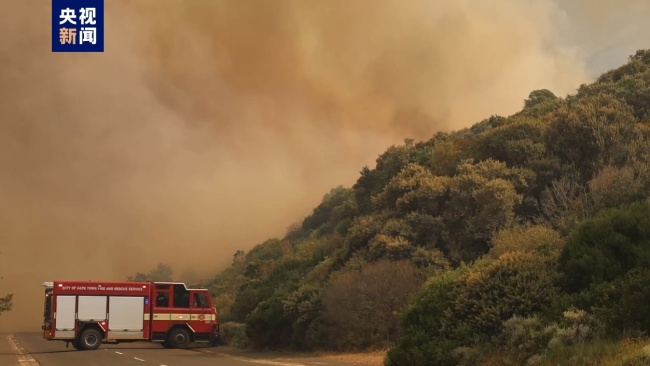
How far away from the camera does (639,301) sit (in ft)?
47.8

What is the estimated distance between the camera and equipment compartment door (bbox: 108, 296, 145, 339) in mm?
34406

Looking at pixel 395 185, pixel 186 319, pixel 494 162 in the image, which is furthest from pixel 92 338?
pixel 494 162

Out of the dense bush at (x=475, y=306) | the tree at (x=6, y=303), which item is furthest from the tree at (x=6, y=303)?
the dense bush at (x=475, y=306)

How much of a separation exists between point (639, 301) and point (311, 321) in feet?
65.6

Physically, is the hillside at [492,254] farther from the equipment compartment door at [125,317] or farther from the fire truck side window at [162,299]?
the equipment compartment door at [125,317]

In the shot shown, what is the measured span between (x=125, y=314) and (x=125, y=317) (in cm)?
15

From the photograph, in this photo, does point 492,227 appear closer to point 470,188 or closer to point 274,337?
point 470,188

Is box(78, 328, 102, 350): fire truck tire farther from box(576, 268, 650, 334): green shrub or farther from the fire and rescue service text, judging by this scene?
box(576, 268, 650, 334): green shrub

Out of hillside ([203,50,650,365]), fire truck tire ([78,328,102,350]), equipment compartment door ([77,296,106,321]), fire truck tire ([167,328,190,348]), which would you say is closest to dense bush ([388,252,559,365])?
hillside ([203,50,650,365])

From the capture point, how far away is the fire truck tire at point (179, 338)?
35.5 metres

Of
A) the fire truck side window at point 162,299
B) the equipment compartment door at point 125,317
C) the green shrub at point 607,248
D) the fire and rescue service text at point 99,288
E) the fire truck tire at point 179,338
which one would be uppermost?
the green shrub at point 607,248

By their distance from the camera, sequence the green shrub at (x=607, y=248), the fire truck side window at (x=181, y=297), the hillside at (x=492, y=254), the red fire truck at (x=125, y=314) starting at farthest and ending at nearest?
1. the fire truck side window at (x=181, y=297)
2. the red fire truck at (x=125, y=314)
3. the green shrub at (x=607, y=248)
4. the hillside at (x=492, y=254)

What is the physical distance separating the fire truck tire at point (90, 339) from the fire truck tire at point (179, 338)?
359 centimetres

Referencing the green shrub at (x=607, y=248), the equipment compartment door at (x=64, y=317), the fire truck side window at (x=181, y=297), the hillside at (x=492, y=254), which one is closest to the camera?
the hillside at (x=492, y=254)
